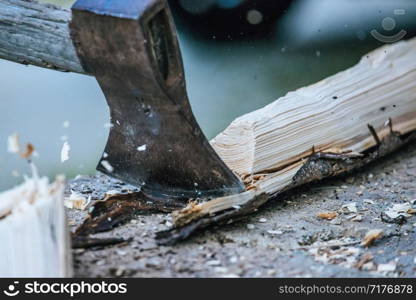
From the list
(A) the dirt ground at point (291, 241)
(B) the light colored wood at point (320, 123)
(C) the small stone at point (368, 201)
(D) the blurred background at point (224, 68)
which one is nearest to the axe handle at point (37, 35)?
(A) the dirt ground at point (291, 241)

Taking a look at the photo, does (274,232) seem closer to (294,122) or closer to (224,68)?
(294,122)

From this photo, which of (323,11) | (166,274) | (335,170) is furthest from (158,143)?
(323,11)

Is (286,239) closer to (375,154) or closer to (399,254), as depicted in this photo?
(399,254)

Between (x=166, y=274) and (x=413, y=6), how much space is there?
4.71 meters

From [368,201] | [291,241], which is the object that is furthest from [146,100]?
[368,201]

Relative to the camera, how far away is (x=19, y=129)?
4363 mm

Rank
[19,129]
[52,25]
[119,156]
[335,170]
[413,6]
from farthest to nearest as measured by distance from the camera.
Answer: [413,6] < [19,129] < [335,170] < [119,156] < [52,25]

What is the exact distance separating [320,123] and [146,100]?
42.6 inches

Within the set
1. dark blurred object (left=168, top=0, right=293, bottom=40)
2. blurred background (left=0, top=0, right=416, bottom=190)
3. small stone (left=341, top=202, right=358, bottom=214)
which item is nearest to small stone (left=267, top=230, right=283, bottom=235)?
small stone (left=341, top=202, right=358, bottom=214)

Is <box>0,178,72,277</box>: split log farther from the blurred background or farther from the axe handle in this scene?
the blurred background

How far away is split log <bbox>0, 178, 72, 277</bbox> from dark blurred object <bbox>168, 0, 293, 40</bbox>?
12.4ft

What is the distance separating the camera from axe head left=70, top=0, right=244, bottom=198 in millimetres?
2289

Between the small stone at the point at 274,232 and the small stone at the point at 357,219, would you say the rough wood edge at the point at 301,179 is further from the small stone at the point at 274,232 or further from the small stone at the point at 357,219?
the small stone at the point at 357,219

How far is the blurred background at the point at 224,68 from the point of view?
4.27 meters
